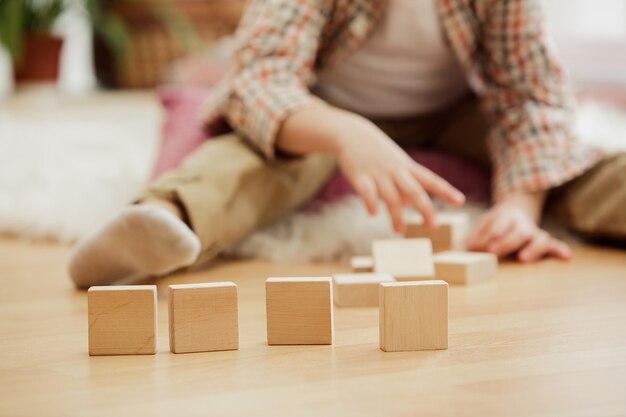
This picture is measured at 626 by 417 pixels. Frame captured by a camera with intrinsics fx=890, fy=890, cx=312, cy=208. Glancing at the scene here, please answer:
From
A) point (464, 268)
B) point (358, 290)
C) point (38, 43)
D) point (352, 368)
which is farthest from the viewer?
point (38, 43)

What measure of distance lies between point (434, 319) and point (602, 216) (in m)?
0.63

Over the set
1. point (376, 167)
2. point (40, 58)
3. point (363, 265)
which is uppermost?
point (376, 167)

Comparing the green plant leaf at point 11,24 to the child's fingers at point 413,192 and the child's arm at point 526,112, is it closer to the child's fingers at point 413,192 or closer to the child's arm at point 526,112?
the child's arm at point 526,112

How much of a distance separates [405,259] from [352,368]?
1.14 feet

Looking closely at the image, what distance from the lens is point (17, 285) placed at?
3.64 feet

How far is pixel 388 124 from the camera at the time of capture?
157 centimetres

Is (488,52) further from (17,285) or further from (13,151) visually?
(13,151)

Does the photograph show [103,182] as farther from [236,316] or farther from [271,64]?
[236,316]

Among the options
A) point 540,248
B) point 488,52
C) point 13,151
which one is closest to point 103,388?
point 540,248

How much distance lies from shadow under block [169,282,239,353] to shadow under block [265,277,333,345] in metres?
0.04

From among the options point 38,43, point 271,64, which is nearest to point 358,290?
point 271,64

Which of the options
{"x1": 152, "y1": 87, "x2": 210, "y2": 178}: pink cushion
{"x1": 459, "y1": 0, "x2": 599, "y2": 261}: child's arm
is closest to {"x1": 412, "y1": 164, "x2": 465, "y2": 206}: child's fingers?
{"x1": 459, "y1": 0, "x2": 599, "y2": 261}: child's arm

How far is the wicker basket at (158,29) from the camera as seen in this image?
3395mm

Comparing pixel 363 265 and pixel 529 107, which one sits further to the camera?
pixel 529 107
